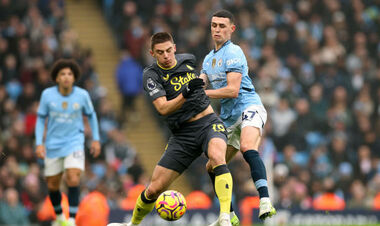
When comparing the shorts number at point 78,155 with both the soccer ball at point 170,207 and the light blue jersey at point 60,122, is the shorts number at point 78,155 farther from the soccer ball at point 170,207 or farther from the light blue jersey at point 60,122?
the soccer ball at point 170,207

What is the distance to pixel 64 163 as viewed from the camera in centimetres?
1277

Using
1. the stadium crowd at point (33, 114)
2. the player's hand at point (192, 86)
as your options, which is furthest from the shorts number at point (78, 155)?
the stadium crowd at point (33, 114)

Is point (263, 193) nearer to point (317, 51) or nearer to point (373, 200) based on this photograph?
point (373, 200)

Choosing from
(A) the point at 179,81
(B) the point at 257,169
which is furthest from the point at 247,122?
(A) the point at 179,81

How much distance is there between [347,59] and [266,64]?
8.86ft

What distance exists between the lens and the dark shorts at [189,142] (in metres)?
10.3

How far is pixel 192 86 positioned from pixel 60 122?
12.4ft

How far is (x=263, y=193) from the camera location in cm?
1019

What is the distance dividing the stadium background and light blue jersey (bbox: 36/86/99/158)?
3.25 m

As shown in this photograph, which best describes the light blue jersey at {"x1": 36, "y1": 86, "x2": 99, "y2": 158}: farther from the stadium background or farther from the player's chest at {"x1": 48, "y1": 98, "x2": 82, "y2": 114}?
the stadium background

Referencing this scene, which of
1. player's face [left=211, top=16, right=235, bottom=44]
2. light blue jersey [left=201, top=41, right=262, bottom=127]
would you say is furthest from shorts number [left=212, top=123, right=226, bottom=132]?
player's face [left=211, top=16, right=235, bottom=44]

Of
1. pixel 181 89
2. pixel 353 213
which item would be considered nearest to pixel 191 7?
pixel 353 213

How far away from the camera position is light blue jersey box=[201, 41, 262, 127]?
1062 cm

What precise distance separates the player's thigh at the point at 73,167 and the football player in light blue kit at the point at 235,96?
8.76 feet
